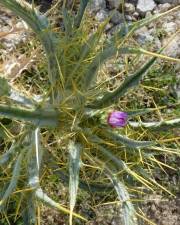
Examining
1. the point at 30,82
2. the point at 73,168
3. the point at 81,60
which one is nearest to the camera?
the point at 73,168

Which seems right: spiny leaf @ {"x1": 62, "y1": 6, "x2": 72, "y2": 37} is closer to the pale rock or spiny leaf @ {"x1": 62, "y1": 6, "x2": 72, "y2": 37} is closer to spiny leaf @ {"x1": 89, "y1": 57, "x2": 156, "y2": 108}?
spiny leaf @ {"x1": 89, "y1": 57, "x2": 156, "y2": 108}

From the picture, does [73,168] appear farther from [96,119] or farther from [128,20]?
[128,20]

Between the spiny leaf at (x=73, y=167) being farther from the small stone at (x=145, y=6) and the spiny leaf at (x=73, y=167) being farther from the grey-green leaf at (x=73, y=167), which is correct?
the small stone at (x=145, y=6)

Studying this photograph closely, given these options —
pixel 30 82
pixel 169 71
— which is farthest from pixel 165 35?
pixel 30 82

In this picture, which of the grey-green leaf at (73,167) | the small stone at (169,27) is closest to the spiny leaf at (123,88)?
the grey-green leaf at (73,167)

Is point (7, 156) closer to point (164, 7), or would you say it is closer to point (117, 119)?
point (117, 119)

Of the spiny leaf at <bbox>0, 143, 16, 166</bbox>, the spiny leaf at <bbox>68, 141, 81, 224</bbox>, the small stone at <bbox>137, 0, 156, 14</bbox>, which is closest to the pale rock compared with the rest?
the small stone at <bbox>137, 0, 156, 14</bbox>
